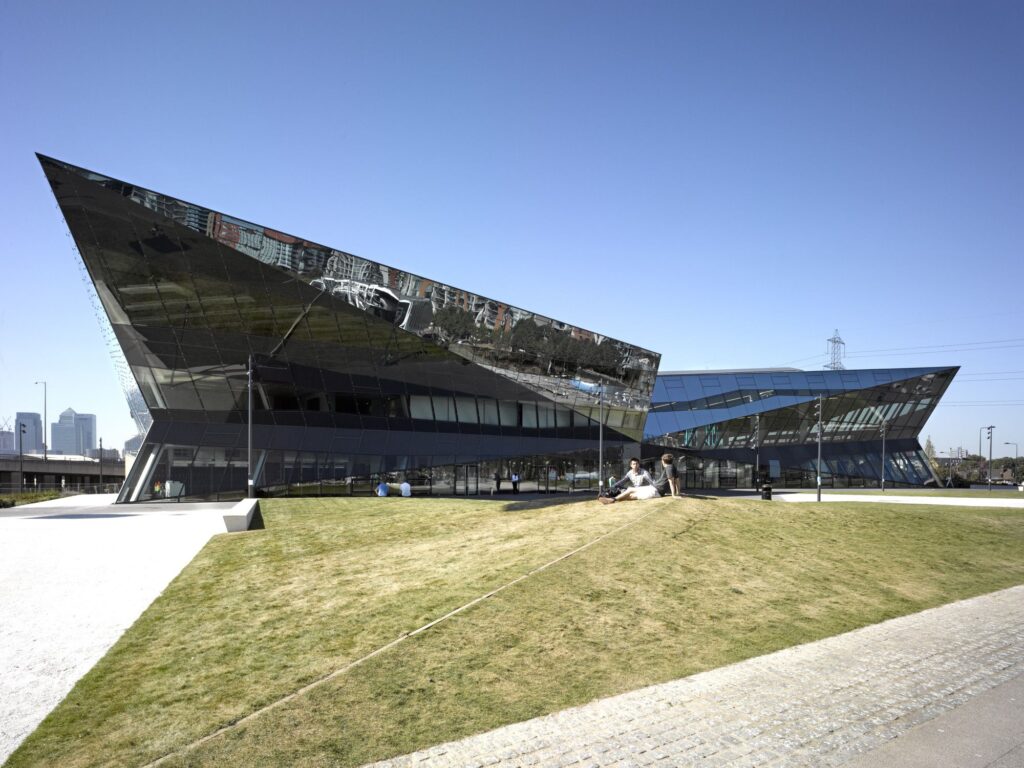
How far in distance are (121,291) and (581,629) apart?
2766 centimetres

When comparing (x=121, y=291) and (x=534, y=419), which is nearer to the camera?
(x=121, y=291)

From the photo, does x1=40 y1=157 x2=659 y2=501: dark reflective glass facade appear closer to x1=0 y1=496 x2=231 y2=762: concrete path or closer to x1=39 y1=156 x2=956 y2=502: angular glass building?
x1=39 y1=156 x2=956 y2=502: angular glass building

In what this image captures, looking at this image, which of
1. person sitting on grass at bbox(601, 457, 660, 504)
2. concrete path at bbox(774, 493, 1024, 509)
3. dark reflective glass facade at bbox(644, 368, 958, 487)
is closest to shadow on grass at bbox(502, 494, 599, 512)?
person sitting on grass at bbox(601, 457, 660, 504)

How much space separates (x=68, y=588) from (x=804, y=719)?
12575mm

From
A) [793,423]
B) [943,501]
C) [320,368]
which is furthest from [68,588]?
[793,423]

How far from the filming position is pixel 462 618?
990 centimetres

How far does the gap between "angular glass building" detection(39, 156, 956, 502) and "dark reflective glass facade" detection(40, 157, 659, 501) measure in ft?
0.23

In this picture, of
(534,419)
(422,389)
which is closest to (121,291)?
(422,389)

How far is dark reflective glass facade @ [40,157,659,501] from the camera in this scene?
29062 mm

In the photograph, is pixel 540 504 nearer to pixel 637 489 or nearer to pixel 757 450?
pixel 637 489

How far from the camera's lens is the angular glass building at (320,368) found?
29.2 meters

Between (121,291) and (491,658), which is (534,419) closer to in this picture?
(121,291)

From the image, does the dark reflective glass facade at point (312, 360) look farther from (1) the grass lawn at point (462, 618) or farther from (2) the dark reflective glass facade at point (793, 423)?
(1) the grass lawn at point (462, 618)

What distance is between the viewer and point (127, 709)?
7.58 m
